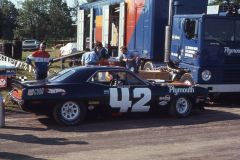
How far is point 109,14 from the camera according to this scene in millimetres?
20562

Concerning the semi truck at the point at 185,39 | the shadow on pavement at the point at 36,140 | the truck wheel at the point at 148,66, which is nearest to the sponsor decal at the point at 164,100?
the semi truck at the point at 185,39

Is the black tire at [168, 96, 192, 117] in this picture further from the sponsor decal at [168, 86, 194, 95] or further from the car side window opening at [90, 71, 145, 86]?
the car side window opening at [90, 71, 145, 86]

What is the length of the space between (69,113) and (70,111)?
2.2 inches

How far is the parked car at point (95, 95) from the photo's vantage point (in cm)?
1067

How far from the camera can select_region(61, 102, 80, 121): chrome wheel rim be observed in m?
10.8

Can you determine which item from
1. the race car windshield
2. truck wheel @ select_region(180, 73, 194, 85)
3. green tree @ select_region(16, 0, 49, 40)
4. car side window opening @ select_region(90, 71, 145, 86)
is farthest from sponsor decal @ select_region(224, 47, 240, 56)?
green tree @ select_region(16, 0, 49, 40)

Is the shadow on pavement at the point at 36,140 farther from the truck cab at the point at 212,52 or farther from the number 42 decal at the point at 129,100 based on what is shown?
the truck cab at the point at 212,52

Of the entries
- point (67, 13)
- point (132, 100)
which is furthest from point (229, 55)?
point (67, 13)

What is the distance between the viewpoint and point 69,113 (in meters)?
10.9

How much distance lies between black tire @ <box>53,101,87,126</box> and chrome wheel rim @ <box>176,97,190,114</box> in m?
2.44

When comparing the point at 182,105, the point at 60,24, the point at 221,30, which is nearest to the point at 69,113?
the point at 182,105

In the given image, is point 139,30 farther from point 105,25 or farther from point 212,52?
point 212,52

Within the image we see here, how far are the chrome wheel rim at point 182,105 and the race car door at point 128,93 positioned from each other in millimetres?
865

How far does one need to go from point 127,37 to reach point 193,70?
4998mm
